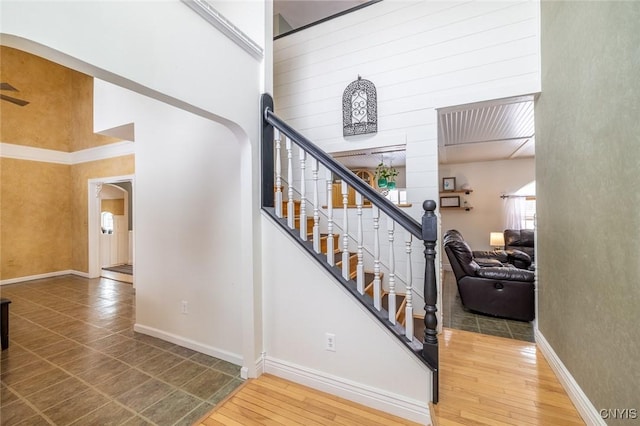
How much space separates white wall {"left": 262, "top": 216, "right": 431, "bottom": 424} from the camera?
5.83 feet

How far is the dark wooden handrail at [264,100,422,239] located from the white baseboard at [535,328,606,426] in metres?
1.41

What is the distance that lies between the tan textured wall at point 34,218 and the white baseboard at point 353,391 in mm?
6604

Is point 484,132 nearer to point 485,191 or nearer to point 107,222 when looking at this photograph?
point 485,191

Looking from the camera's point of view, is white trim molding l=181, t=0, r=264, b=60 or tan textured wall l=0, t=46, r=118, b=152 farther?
tan textured wall l=0, t=46, r=118, b=152

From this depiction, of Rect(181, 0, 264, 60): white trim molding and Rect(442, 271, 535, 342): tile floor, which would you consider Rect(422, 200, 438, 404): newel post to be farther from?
Rect(181, 0, 264, 60): white trim molding

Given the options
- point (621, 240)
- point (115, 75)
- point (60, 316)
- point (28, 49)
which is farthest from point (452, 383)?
point (60, 316)

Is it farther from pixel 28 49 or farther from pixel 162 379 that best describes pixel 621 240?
Answer: pixel 162 379

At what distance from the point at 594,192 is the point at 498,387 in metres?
1.51

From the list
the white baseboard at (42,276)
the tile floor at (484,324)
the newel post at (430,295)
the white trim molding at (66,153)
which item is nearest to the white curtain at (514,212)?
the tile floor at (484,324)

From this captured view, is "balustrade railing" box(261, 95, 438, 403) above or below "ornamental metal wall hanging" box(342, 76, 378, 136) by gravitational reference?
below

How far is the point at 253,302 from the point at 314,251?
0.70 meters

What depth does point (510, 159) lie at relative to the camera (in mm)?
6285

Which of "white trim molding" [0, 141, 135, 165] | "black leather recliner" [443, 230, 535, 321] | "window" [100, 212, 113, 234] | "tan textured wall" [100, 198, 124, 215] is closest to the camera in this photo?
"black leather recliner" [443, 230, 535, 321]

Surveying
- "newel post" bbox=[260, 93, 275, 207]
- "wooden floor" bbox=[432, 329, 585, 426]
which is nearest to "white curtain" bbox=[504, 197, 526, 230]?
"wooden floor" bbox=[432, 329, 585, 426]
